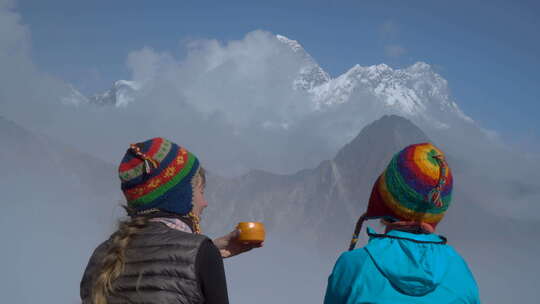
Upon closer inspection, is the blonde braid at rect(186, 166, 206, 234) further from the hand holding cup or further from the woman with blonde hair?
the hand holding cup

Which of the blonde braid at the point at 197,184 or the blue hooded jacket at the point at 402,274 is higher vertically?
the blonde braid at the point at 197,184

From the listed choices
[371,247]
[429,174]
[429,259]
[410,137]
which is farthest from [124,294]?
[410,137]

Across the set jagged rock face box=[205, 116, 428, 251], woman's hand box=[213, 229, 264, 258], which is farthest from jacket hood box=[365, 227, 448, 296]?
jagged rock face box=[205, 116, 428, 251]

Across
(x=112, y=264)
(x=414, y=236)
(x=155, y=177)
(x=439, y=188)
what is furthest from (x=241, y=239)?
(x=439, y=188)

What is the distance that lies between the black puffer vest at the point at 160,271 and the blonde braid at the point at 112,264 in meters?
0.03

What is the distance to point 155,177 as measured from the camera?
2.87 m

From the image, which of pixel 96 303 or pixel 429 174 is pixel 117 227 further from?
pixel 429 174

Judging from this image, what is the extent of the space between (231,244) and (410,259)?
1.46 metres

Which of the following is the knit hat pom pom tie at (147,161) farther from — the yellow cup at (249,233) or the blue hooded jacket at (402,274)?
the blue hooded jacket at (402,274)

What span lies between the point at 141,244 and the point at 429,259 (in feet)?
5.28

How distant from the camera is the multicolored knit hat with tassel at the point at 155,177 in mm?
2877

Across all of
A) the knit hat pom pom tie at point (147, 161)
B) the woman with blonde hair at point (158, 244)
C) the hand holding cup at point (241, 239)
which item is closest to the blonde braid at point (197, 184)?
the woman with blonde hair at point (158, 244)

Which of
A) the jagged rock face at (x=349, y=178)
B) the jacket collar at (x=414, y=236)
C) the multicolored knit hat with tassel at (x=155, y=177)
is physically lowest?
the jacket collar at (x=414, y=236)

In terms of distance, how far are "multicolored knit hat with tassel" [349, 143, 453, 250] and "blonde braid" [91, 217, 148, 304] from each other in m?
1.50
